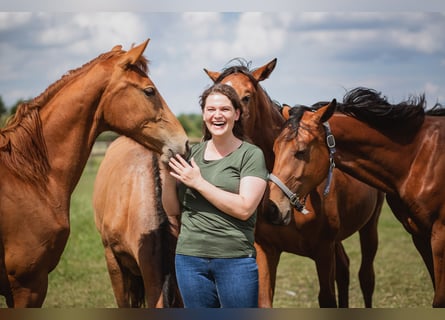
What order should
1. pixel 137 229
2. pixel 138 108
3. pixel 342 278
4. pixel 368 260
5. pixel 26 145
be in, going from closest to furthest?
pixel 26 145 < pixel 138 108 < pixel 137 229 < pixel 342 278 < pixel 368 260

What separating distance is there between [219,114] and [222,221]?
1.61 ft

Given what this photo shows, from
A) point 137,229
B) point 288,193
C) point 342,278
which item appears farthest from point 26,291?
point 342,278

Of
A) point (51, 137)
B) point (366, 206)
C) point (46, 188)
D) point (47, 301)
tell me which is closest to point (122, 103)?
point (51, 137)

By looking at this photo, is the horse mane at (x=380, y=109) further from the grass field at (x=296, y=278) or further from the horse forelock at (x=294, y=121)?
the grass field at (x=296, y=278)

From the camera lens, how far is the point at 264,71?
389 centimetres

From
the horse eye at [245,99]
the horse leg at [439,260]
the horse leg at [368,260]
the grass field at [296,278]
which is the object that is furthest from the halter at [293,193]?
the grass field at [296,278]

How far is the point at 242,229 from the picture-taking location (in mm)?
2492

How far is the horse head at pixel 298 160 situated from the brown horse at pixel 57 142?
25.4 inches

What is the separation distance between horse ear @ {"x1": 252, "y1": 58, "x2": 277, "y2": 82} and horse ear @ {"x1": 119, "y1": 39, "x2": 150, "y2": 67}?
111 cm

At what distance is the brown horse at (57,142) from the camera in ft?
9.16

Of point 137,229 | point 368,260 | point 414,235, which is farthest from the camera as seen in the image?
point 368,260

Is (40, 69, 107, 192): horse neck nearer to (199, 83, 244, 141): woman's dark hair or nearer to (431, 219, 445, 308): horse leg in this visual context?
(199, 83, 244, 141): woman's dark hair

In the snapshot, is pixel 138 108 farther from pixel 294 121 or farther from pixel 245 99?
pixel 294 121

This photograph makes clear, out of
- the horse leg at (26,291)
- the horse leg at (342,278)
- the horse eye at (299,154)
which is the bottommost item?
the horse leg at (342,278)
